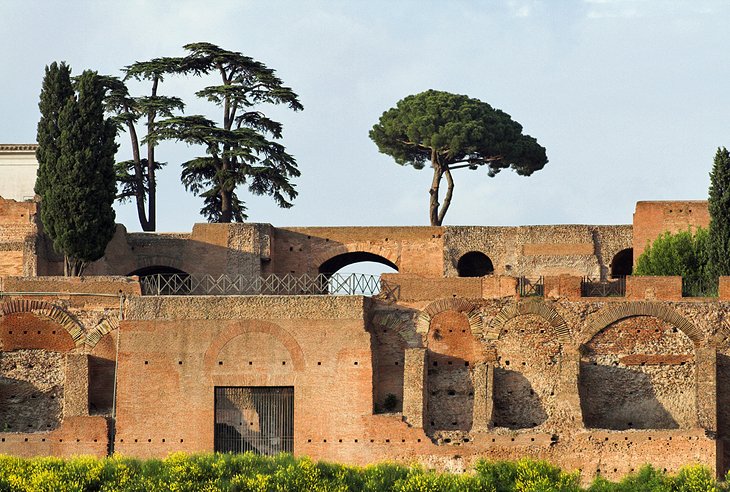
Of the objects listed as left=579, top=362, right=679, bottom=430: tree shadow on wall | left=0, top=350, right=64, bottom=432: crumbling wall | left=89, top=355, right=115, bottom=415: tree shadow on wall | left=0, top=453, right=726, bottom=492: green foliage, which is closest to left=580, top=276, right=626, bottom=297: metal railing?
left=579, top=362, right=679, bottom=430: tree shadow on wall

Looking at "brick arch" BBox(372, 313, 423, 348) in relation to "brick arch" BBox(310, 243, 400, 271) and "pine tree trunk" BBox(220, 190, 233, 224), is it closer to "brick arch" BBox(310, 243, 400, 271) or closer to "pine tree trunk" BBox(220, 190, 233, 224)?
"brick arch" BBox(310, 243, 400, 271)

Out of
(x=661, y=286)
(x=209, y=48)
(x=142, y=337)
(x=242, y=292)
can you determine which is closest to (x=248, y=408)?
(x=142, y=337)

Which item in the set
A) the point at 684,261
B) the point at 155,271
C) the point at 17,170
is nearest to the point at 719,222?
the point at 684,261

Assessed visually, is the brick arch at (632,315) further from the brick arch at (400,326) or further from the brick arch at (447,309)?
the brick arch at (400,326)

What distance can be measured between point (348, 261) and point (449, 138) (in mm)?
3889

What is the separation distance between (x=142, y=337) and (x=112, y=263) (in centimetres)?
581

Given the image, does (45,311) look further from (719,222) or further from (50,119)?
(719,222)

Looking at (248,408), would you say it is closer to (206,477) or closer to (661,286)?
(206,477)

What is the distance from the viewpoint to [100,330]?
138ft

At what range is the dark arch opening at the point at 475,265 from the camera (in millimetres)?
47750

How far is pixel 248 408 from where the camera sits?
40844mm

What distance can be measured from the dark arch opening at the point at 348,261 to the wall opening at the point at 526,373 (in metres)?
6.75

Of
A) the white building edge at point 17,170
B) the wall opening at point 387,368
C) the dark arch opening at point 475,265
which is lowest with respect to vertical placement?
the wall opening at point 387,368

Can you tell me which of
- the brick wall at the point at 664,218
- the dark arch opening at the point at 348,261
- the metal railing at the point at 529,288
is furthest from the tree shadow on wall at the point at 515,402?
the dark arch opening at the point at 348,261
